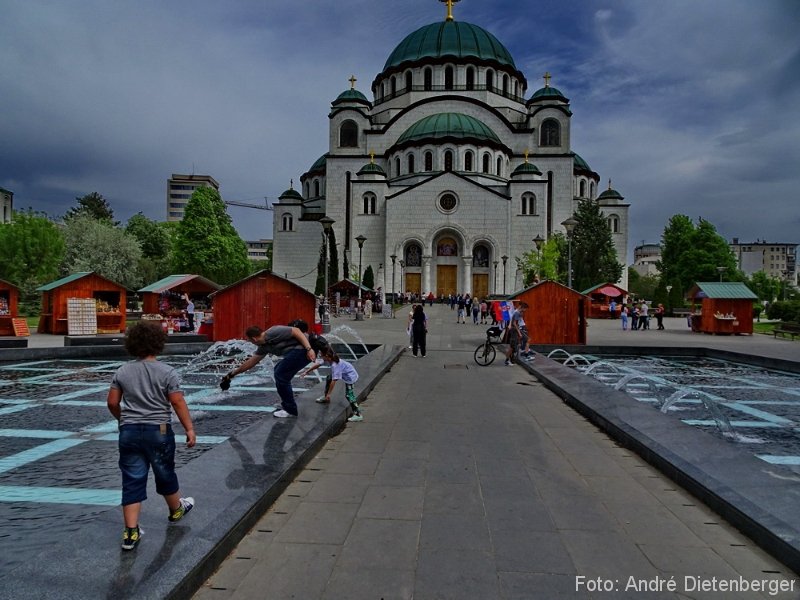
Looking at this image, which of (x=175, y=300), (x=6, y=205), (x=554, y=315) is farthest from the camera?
(x=6, y=205)

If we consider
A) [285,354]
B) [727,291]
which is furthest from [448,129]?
[285,354]

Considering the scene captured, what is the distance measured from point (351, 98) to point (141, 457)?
62.7 m

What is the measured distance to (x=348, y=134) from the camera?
199ft

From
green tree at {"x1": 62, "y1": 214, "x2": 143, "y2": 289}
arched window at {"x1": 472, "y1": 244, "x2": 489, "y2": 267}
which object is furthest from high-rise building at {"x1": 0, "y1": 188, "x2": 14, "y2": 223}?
arched window at {"x1": 472, "y1": 244, "x2": 489, "y2": 267}

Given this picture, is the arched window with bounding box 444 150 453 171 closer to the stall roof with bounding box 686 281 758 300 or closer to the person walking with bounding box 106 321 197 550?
the stall roof with bounding box 686 281 758 300

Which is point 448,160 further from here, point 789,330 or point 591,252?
point 789,330

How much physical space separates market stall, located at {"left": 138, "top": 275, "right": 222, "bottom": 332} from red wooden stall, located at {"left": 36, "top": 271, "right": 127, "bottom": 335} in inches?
47.8

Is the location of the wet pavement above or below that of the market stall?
below

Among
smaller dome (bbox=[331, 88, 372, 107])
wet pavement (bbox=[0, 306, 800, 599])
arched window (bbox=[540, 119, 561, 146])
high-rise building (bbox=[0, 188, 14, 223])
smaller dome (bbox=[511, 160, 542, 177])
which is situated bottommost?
wet pavement (bbox=[0, 306, 800, 599])

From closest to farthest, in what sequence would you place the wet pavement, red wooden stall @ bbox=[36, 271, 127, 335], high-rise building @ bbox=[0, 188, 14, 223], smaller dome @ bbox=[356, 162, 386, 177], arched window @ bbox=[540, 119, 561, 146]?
the wet pavement → red wooden stall @ bbox=[36, 271, 127, 335] → smaller dome @ bbox=[356, 162, 386, 177] → arched window @ bbox=[540, 119, 561, 146] → high-rise building @ bbox=[0, 188, 14, 223]

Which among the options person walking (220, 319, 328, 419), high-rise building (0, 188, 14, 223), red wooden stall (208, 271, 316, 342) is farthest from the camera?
high-rise building (0, 188, 14, 223)

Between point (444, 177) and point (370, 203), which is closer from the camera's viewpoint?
point (444, 177)

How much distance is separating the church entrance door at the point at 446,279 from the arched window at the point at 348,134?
60.4 ft

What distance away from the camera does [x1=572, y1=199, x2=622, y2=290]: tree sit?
144ft
